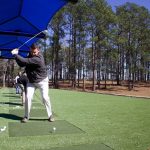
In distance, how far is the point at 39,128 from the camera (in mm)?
7617

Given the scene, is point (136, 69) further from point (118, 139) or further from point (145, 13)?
point (118, 139)

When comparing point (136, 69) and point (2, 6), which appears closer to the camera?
point (2, 6)

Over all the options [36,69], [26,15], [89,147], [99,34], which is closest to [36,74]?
[36,69]

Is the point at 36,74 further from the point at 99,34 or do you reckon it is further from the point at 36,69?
the point at 99,34

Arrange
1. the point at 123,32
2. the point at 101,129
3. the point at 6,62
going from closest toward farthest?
the point at 101,129 < the point at 6,62 < the point at 123,32

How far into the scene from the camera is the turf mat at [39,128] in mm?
7012

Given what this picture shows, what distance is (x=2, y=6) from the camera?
8.59 metres

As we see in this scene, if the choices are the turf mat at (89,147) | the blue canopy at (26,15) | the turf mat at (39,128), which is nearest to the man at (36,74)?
the turf mat at (39,128)

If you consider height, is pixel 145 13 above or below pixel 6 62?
above

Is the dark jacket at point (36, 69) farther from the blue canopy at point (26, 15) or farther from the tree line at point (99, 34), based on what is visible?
the tree line at point (99, 34)

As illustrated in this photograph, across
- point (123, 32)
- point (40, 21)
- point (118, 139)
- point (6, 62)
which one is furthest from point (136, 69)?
point (118, 139)

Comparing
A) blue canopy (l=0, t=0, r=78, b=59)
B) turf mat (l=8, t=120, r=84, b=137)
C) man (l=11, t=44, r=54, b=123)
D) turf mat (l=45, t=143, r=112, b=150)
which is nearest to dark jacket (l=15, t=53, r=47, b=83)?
man (l=11, t=44, r=54, b=123)

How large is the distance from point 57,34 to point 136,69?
43.7 ft

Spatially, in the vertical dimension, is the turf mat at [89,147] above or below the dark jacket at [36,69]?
below
